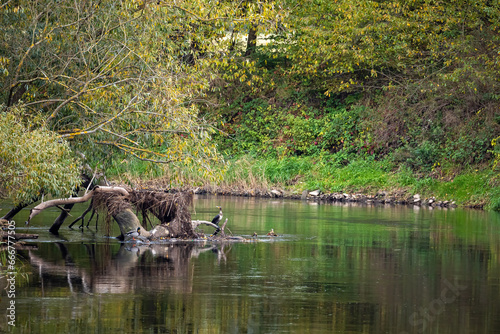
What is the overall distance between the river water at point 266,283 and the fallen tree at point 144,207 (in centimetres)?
61

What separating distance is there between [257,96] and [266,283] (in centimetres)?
3612

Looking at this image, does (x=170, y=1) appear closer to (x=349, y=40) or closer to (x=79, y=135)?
(x=79, y=135)

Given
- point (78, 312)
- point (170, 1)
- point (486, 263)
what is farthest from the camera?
point (170, 1)

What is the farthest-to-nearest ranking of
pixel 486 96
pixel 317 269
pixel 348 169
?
pixel 348 169 < pixel 486 96 < pixel 317 269

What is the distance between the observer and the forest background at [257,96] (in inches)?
725

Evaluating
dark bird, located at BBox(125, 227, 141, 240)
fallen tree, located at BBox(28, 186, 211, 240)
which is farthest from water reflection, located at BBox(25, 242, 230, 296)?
fallen tree, located at BBox(28, 186, 211, 240)

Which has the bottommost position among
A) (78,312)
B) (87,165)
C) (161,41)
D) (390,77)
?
(78,312)

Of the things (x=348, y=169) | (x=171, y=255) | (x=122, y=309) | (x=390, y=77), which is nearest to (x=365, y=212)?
(x=348, y=169)

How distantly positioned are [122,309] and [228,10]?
39.3 ft

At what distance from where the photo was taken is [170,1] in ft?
66.7

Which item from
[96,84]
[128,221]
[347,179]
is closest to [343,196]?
[347,179]

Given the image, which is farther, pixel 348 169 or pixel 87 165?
pixel 348 169

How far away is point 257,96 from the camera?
49.6 metres

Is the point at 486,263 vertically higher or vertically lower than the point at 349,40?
lower
